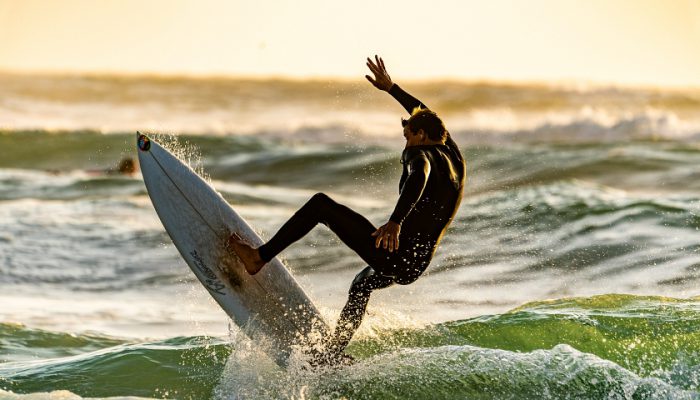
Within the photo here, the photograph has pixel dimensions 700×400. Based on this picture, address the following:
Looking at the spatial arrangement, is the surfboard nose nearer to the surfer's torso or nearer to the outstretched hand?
the outstretched hand

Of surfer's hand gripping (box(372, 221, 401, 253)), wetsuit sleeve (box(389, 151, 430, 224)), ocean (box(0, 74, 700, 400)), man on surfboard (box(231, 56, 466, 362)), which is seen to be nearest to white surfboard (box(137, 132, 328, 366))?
ocean (box(0, 74, 700, 400))

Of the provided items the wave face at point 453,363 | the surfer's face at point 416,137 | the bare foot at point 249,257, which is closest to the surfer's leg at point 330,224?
the bare foot at point 249,257

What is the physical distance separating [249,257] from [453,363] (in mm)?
1474

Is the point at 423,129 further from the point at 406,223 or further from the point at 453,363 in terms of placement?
the point at 453,363

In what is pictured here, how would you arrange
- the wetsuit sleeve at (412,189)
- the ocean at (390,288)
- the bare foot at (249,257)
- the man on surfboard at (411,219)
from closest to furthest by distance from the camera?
the wetsuit sleeve at (412,189)
the man on surfboard at (411,219)
the bare foot at (249,257)
the ocean at (390,288)

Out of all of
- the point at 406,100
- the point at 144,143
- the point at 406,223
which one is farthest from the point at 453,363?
the point at 144,143

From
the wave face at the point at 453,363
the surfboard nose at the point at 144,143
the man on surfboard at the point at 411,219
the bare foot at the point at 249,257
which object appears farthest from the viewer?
the surfboard nose at the point at 144,143

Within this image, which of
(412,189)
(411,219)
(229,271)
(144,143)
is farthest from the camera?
(144,143)

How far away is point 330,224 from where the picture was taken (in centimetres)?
602

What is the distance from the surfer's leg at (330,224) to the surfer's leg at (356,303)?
0.84 feet

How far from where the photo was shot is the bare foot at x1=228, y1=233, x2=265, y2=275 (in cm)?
617

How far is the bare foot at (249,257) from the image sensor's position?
617 cm

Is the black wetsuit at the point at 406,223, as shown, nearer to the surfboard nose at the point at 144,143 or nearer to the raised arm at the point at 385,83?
the raised arm at the point at 385,83

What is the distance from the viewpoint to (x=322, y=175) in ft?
81.8
